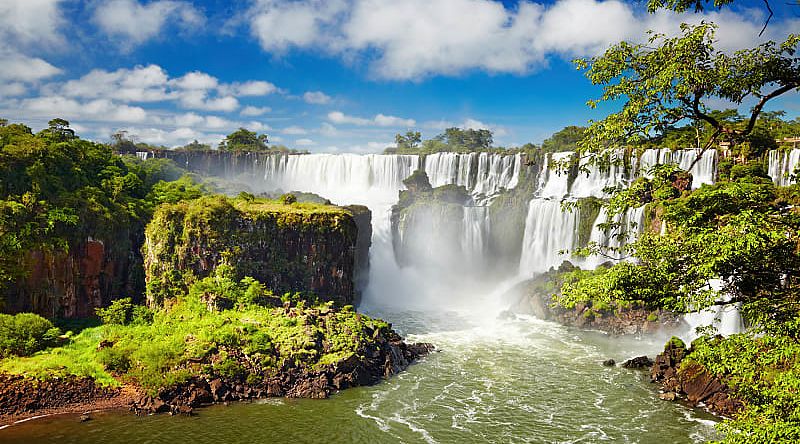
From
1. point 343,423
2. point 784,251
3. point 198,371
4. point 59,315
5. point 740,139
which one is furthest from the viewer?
point 59,315

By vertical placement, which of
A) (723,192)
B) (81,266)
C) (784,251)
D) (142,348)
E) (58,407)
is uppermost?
(723,192)

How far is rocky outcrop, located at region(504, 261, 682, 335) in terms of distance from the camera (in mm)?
34000

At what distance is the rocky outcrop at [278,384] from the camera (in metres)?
22.4

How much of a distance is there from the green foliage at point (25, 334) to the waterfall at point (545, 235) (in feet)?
110

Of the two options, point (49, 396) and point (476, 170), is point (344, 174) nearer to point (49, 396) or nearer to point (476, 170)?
point (476, 170)

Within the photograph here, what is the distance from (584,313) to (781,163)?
56.7 ft

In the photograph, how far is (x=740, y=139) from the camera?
30.2 ft

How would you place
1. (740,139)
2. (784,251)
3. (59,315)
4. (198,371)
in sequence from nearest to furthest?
(784,251) → (740,139) → (198,371) → (59,315)

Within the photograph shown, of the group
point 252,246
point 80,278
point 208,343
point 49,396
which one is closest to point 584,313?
point 252,246

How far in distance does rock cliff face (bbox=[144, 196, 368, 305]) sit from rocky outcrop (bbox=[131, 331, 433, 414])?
7.91 m

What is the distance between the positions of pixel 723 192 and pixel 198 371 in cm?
2192

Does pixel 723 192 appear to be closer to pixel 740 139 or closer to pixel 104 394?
pixel 740 139

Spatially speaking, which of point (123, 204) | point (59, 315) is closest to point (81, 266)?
point (59, 315)

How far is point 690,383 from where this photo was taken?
23734mm
